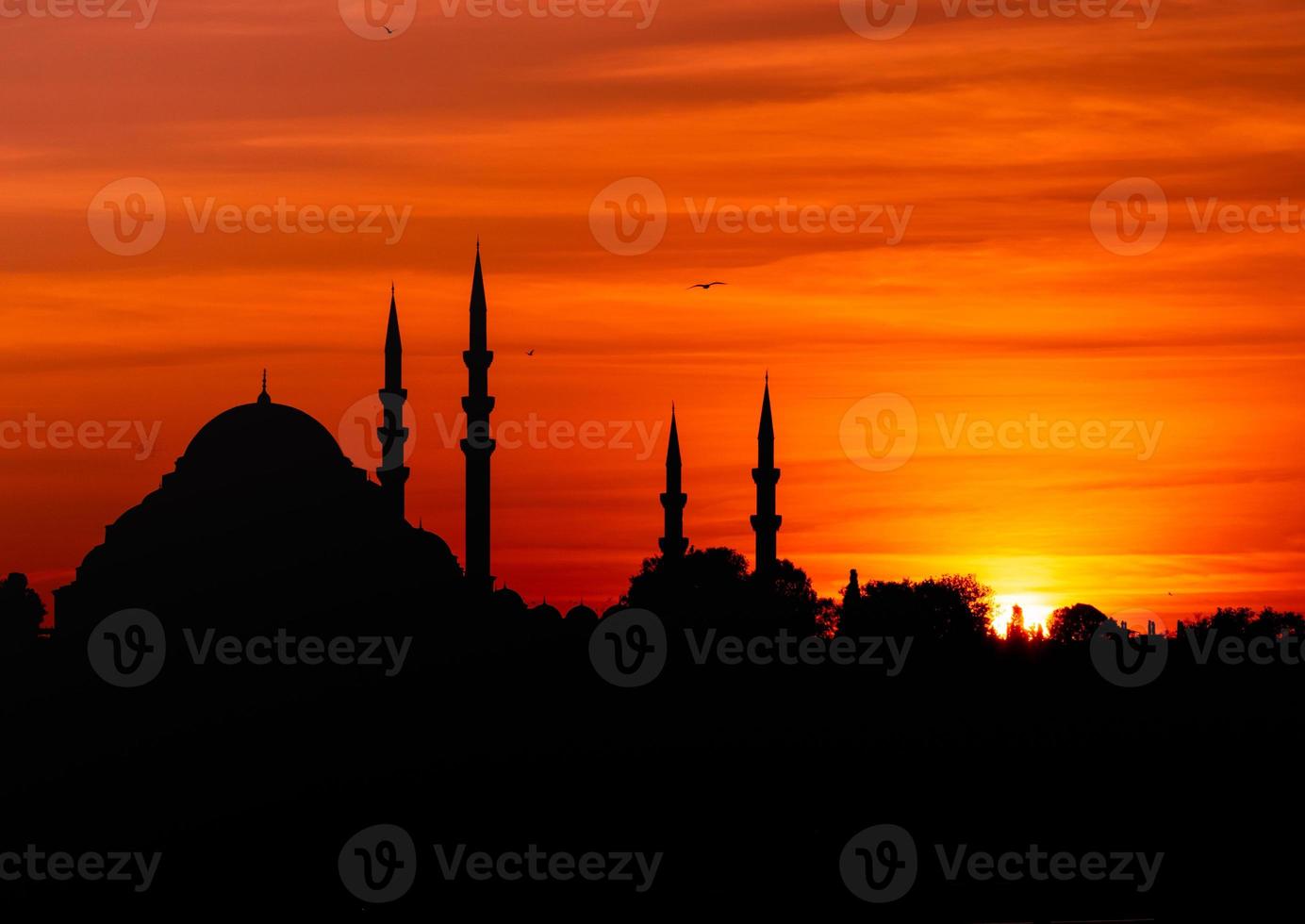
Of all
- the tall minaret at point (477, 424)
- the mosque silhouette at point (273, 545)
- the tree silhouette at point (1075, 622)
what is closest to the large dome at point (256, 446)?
the mosque silhouette at point (273, 545)

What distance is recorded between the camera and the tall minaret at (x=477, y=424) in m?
70.4

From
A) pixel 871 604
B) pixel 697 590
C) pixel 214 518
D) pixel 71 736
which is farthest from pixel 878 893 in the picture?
pixel 871 604

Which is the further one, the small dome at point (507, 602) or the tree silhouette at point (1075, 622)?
the tree silhouette at point (1075, 622)

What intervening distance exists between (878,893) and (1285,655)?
33881 millimetres

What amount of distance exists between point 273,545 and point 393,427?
5592mm

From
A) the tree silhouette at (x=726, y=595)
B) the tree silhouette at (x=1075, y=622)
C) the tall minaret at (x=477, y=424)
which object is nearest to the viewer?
the tall minaret at (x=477, y=424)

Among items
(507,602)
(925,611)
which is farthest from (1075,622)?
(507,602)

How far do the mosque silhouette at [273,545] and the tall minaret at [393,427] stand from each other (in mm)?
263

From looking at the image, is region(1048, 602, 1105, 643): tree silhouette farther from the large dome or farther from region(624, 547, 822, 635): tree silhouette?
the large dome

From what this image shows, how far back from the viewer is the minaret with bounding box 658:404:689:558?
8369 centimetres

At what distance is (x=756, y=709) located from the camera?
201 ft

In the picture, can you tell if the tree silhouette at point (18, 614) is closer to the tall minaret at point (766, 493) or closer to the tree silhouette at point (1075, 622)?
the tall minaret at point (766, 493)

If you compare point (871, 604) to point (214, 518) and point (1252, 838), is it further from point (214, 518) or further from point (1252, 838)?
point (1252, 838)

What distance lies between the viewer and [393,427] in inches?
3027
